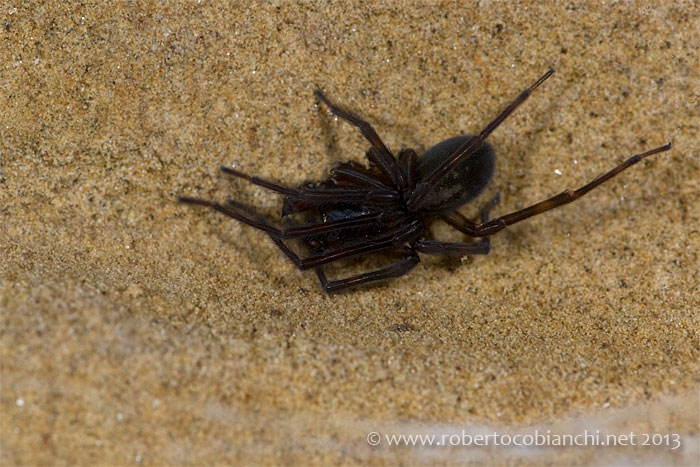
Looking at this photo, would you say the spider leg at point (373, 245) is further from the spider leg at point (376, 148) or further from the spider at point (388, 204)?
the spider leg at point (376, 148)

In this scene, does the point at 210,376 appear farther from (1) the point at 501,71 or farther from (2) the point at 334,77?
(1) the point at 501,71

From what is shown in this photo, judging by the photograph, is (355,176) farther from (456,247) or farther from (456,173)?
(456,247)

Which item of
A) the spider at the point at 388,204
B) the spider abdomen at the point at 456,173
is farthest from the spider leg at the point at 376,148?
the spider abdomen at the point at 456,173

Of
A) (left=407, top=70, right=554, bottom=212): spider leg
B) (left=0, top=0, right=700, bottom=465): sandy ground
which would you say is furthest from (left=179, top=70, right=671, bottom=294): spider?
(left=0, top=0, right=700, bottom=465): sandy ground

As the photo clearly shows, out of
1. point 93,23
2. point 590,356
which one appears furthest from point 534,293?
point 93,23

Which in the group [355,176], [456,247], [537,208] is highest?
[355,176]

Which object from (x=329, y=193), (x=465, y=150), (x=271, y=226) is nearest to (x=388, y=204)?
(x=329, y=193)

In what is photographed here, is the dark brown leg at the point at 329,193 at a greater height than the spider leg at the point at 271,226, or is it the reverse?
the dark brown leg at the point at 329,193

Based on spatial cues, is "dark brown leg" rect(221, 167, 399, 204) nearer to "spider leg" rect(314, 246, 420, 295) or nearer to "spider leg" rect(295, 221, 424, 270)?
"spider leg" rect(295, 221, 424, 270)
